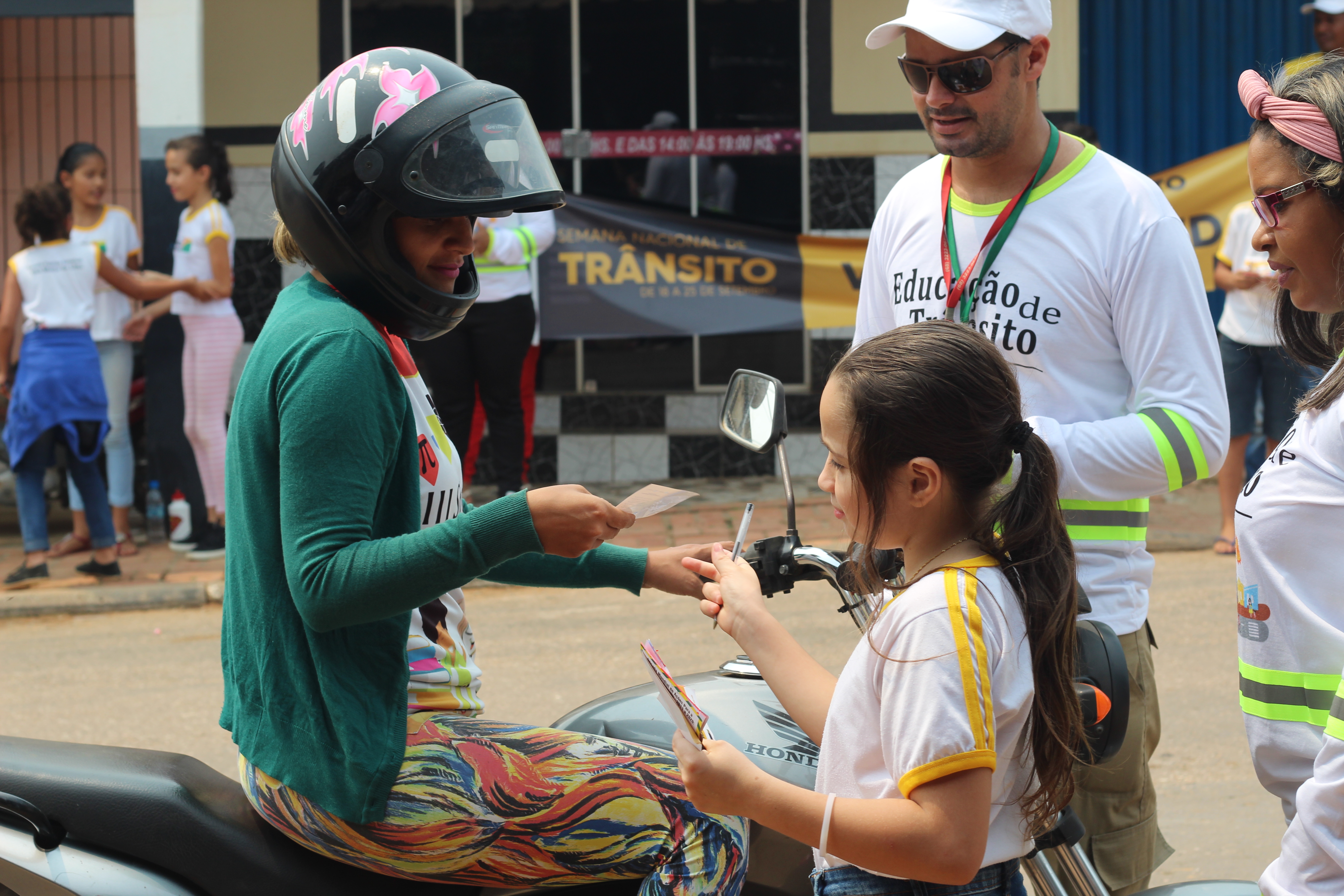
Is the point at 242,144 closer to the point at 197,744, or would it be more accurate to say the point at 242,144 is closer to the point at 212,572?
the point at 212,572

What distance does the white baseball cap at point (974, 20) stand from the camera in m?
2.33

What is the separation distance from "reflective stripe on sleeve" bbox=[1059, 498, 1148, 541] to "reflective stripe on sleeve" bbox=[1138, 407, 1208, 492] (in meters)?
0.09

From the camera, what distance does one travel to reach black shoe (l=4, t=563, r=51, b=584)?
6.76 meters

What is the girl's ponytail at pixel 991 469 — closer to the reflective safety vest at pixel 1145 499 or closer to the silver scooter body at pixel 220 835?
the silver scooter body at pixel 220 835

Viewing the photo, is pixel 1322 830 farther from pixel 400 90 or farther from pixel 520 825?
pixel 400 90

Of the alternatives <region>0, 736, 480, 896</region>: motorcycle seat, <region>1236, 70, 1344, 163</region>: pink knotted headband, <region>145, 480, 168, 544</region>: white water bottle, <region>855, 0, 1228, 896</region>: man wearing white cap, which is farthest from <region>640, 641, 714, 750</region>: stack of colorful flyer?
<region>145, 480, 168, 544</region>: white water bottle

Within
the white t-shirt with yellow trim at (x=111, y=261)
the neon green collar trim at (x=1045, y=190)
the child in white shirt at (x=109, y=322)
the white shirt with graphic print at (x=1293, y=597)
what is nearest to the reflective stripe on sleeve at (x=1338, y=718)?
the white shirt with graphic print at (x=1293, y=597)

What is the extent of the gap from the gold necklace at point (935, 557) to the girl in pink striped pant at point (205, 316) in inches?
237

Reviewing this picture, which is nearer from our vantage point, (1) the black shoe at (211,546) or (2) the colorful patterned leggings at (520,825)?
(2) the colorful patterned leggings at (520,825)

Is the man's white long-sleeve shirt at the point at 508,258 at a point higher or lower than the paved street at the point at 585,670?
higher

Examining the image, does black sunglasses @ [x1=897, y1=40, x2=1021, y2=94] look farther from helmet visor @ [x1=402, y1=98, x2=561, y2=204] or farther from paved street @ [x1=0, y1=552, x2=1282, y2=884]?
paved street @ [x1=0, y1=552, x2=1282, y2=884]

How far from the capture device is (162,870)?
6.21ft

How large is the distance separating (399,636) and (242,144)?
7203mm

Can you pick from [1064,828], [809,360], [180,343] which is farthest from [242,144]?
[1064,828]
